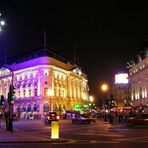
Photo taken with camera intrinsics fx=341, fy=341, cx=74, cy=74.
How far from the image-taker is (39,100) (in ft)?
401

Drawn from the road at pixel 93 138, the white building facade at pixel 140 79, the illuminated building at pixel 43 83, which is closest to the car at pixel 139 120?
the road at pixel 93 138

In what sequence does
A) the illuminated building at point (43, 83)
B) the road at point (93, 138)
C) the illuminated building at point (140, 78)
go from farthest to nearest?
1. the illuminated building at point (43, 83)
2. the illuminated building at point (140, 78)
3. the road at point (93, 138)

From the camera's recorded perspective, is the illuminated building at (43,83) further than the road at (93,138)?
Yes

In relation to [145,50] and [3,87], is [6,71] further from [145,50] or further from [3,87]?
[145,50]

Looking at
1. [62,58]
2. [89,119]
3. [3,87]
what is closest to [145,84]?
[62,58]

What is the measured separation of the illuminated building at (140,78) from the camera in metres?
110

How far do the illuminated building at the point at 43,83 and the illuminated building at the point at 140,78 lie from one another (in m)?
26.4

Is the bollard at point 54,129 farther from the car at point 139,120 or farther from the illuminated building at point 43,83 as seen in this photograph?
the illuminated building at point 43,83

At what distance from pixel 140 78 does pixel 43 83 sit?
34633 millimetres

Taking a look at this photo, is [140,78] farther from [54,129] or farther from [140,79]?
[54,129]

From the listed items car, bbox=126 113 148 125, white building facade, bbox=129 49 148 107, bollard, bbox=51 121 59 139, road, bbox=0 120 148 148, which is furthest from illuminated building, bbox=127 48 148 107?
bollard, bbox=51 121 59 139

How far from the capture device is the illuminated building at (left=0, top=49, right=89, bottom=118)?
405ft

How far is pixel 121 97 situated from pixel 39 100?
6418 cm

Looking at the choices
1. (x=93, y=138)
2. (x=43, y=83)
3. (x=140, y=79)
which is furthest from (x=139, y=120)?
(x=43, y=83)
